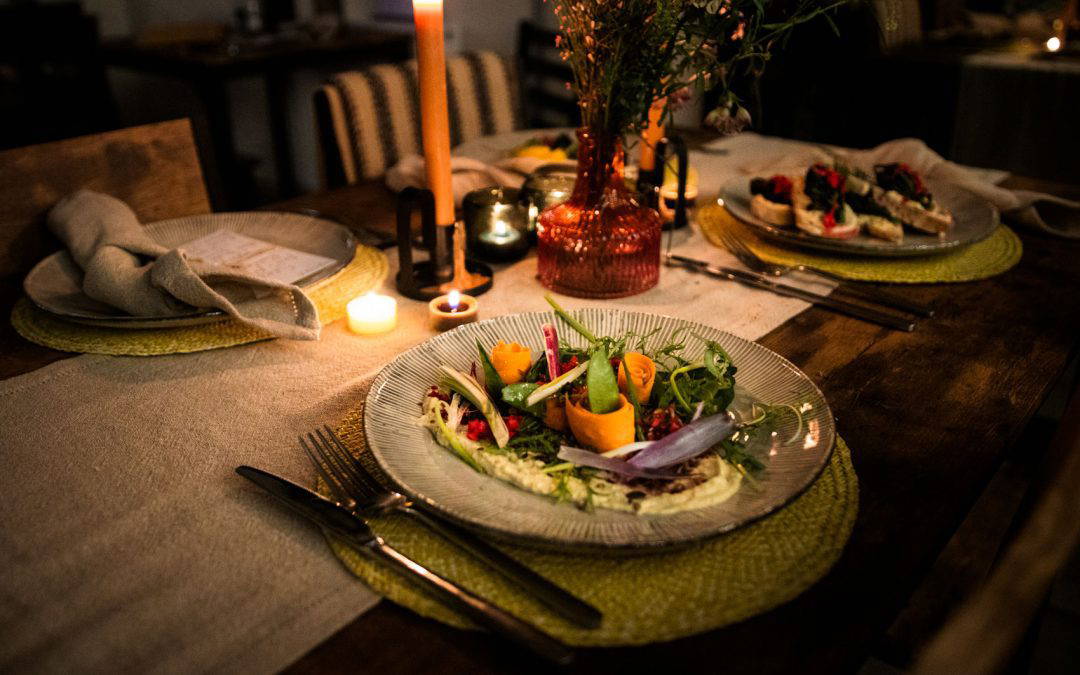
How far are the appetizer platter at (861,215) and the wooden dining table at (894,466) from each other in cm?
9

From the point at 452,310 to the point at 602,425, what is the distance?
1.28 ft

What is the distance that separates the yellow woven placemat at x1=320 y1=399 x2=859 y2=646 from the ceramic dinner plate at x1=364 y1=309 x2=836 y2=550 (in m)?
0.03

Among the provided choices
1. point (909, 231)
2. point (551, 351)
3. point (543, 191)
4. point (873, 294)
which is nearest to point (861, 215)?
point (909, 231)

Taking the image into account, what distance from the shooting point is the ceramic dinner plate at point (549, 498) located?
0.56 meters

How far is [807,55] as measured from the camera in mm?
3779

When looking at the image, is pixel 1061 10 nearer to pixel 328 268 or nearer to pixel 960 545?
pixel 960 545

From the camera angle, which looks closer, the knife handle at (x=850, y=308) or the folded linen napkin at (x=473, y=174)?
the knife handle at (x=850, y=308)

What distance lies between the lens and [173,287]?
0.90 meters

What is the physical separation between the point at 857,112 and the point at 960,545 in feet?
9.89

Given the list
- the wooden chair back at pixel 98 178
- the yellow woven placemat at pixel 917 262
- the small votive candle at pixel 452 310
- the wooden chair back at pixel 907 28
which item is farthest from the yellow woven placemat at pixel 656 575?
the wooden chair back at pixel 907 28

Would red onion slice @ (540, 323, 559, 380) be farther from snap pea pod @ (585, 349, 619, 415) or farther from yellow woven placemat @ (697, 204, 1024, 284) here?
yellow woven placemat @ (697, 204, 1024, 284)

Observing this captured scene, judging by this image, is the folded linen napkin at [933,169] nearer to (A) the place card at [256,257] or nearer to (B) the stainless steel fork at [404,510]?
(A) the place card at [256,257]

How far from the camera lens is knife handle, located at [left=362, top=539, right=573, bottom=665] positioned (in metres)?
0.50

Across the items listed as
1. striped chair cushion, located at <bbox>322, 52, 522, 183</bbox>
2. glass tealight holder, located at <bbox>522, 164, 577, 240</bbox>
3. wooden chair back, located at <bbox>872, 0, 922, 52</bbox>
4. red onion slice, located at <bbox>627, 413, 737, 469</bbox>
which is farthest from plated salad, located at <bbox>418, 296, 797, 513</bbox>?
wooden chair back, located at <bbox>872, 0, 922, 52</bbox>
